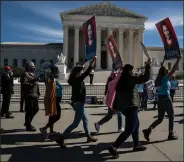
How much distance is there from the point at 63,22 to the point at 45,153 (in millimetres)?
56150

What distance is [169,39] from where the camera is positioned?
6.54m

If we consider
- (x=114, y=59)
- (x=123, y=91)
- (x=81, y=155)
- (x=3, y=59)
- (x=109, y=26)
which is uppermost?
(x=109, y=26)

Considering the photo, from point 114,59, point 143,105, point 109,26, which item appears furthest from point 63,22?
point 114,59

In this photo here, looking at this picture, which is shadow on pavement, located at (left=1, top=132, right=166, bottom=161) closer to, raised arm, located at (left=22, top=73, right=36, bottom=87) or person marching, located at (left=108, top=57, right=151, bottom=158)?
person marching, located at (left=108, top=57, right=151, bottom=158)

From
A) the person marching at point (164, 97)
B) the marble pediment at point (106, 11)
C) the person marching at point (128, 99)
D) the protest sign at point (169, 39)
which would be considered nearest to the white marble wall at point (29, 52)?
the marble pediment at point (106, 11)

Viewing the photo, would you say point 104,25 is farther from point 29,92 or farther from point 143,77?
point 143,77

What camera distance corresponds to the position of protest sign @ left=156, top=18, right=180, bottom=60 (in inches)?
249

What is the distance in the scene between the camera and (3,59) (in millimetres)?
67125

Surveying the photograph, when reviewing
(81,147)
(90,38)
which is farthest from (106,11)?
(81,147)

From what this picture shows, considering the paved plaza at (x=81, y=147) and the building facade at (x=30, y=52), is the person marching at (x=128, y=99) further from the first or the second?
the building facade at (x=30, y=52)

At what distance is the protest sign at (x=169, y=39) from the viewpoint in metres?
6.32

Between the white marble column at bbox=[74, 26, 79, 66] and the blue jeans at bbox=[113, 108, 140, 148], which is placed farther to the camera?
the white marble column at bbox=[74, 26, 79, 66]

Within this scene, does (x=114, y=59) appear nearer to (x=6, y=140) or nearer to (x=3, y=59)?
(x=6, y=140)

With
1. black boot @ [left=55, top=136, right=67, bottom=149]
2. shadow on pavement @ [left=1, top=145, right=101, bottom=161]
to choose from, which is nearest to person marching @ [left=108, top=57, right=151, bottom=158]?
shadow on pavement @ [left=1, top=145, right=101, bottom=161]
